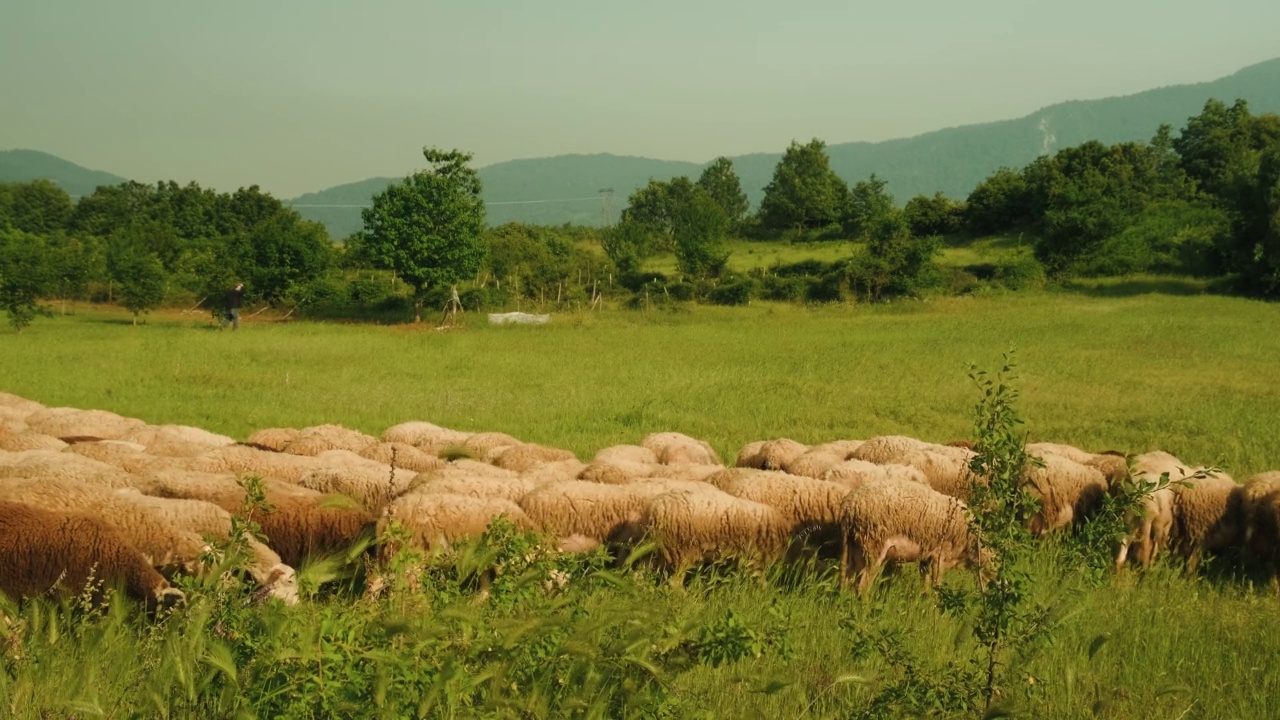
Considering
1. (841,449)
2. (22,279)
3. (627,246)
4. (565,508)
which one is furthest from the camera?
(627,246)

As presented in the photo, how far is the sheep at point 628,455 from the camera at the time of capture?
11.8 metres

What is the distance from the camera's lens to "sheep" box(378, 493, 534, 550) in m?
8.22

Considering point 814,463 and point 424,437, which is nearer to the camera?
point 814,463

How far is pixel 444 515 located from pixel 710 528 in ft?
7.65

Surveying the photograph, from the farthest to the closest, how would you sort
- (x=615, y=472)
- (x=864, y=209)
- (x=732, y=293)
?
(x=864, y=209) < (x=732, y=293) < (x=615, y=472)

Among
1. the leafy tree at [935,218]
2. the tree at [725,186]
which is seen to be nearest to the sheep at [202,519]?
the leafy tree at [935,218]

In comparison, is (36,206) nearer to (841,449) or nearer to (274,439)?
(274,439)

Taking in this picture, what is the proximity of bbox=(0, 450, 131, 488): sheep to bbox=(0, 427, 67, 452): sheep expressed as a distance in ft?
5.19

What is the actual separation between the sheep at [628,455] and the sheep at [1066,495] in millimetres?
4438

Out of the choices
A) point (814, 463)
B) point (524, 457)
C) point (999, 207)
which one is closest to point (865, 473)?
point (814, 463)

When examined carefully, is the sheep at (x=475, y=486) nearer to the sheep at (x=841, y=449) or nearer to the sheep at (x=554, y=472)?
the sheep at (x=554, y=472)

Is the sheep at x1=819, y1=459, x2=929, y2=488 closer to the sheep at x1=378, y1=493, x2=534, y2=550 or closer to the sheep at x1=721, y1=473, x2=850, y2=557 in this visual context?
the sheep at x1=721, y1=473, x2=850, y2=557

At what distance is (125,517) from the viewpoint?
7797 millimetres

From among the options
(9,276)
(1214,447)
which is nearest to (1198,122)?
(1214,447)
